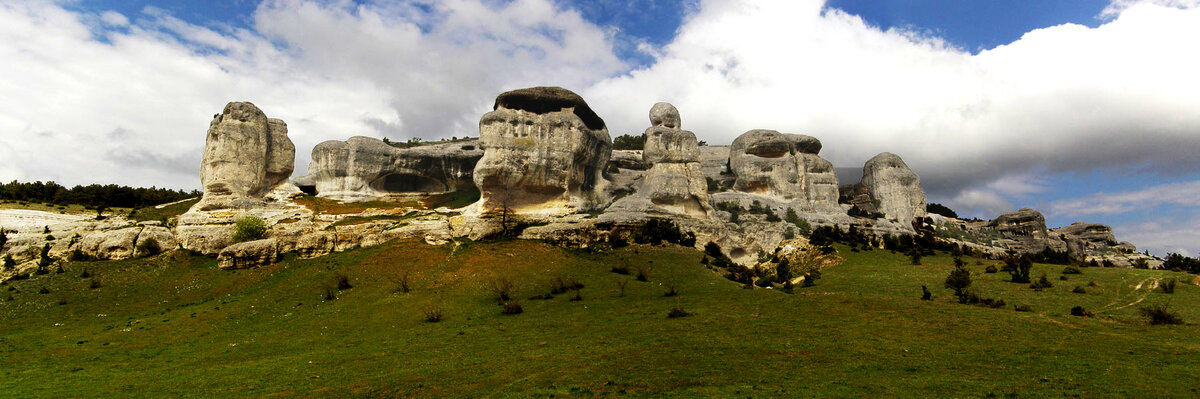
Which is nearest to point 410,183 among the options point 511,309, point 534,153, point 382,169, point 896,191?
point 382,169

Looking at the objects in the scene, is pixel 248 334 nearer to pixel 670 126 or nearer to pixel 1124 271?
pixel 670 126

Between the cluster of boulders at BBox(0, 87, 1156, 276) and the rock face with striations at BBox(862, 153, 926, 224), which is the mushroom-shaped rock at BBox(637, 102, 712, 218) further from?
the rock face with striations at BBox(862, 153, 926, 224)

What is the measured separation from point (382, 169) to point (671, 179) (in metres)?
24.9

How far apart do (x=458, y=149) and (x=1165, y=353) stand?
49507mm

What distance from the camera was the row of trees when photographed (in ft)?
155

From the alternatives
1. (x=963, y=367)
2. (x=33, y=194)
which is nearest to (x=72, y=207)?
(x=33, y=194)

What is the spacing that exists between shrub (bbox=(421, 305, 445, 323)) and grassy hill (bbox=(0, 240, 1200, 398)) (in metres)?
0.36

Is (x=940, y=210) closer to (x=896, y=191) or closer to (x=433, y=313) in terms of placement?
(x=896, y=191)

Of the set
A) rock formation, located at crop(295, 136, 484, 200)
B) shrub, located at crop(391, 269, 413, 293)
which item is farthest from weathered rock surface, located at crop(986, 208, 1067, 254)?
shrub, located at crop(391, 269, 413, 293)

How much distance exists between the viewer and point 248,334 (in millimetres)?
24812

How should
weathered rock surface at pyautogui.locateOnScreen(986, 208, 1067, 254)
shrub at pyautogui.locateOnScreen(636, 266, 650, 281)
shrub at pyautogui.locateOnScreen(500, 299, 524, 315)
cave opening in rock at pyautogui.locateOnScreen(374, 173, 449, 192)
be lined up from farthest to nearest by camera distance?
1. weathered rock surface at pyautogui.locateOnScreen(986, 208, 1067, 254)
2. cave opening in rock at pyautogui.locateOnScreen(374, 173, 449, 192)
3. shrub at pyautogui.locateOnScreen(636, 266, 650, 281)
4. shrub at pyautogui.locateOnScreen(500, 299, 524, 315)

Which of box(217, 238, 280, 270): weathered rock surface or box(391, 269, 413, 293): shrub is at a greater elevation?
box(217, 238, 280, 270): weathered rock surface

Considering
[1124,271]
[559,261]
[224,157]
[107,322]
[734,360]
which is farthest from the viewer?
[224,157]

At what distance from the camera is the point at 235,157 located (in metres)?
45.5
